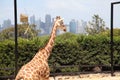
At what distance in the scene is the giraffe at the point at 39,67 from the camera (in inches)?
222

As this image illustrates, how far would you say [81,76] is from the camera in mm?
11961

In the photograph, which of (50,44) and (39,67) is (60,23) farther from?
(39,67)

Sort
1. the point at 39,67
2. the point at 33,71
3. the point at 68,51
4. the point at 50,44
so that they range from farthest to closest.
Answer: the point at 68,51
the point at 50,44
the point at 39,67
the point at 33,71

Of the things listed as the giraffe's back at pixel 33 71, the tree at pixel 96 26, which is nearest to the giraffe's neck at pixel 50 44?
the giraffe's back at pixel 33 71

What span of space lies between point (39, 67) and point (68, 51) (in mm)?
6691

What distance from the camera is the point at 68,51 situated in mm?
12516

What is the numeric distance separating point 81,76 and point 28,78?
649cm

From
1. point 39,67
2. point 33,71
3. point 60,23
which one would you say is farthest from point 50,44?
point 33,71

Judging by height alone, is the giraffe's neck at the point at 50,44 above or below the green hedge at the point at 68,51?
above

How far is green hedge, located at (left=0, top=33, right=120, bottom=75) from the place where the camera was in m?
11.5

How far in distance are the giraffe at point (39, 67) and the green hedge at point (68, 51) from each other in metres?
4.99

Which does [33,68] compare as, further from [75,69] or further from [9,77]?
[75,69]

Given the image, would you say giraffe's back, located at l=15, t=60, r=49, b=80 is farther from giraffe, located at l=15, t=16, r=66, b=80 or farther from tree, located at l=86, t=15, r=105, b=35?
tree, located at l=86, t=15, r=105, b=35

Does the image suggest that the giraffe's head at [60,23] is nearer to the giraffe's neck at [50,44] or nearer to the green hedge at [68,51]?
the giraffe's neck at [50,44]
